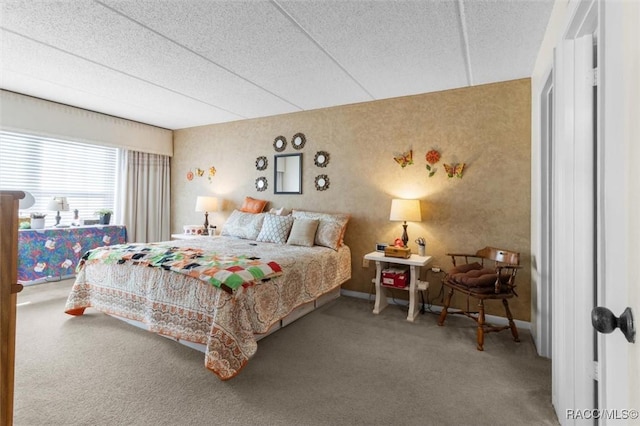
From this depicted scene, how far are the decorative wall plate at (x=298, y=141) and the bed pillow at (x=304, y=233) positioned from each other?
3.98 ft

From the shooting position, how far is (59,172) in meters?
4.60

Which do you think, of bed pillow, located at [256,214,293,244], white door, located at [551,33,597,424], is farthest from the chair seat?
bed pillow, located at [256,214,293,244]

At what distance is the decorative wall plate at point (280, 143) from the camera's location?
465 centimetres

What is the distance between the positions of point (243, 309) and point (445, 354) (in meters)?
1.68

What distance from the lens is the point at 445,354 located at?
2553 millimetres

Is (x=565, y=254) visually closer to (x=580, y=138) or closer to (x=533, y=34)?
(x=580, y=138)

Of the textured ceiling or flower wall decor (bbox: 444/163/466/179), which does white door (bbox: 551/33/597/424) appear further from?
flower wall decor (bbox: 444/163/466/179)

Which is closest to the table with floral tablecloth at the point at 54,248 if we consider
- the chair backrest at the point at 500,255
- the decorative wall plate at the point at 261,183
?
the decorative wall plate at the point at 261,183

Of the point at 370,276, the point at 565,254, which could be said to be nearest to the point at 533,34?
the point at 565,254

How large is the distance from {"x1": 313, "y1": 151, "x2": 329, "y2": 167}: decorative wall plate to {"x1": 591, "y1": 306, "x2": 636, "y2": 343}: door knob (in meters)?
3.73

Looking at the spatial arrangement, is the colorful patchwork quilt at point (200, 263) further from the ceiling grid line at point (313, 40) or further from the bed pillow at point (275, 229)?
the ceiling grid line at point (313, 40)

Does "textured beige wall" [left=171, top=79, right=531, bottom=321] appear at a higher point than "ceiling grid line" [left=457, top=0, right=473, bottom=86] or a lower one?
lower

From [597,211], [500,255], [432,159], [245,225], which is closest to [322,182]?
[245,225]

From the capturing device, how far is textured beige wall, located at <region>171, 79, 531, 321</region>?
3221 millimetres
